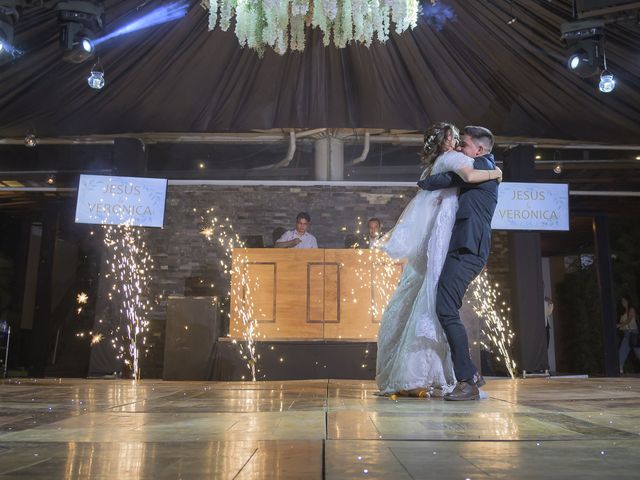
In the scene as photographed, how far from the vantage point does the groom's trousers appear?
297cm

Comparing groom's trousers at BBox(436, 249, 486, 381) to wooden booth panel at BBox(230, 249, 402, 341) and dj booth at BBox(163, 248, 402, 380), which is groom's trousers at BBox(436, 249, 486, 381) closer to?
dj booth at BBox(163, 248, 402, 380)

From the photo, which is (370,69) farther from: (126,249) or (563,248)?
(563,248)

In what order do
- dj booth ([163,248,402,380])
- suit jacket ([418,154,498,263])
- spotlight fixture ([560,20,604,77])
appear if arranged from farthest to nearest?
dj booth ([163,248,402,380]) < spotlight fixture ([560,20,604,77]) < suit jacket ([418,154,498,263])

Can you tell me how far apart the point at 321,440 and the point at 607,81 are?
529cm

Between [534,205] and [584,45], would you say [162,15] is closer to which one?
[584,45]

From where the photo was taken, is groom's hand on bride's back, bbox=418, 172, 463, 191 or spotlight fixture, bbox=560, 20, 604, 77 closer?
groom's hand on bride's back, bbox=418, 172, 463, 191

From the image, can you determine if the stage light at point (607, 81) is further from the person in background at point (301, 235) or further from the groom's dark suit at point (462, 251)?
the person in background at point (301, 235)

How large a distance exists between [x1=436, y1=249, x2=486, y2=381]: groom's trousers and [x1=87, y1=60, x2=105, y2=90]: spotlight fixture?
4.28m

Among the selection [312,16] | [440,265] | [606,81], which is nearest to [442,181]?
[440,265]

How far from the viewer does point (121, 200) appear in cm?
803

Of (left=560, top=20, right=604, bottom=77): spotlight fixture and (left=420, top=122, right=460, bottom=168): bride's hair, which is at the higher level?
(left=560, top=20, right=604, bottom=77): spotlight fixture

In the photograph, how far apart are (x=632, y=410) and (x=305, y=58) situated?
455cm

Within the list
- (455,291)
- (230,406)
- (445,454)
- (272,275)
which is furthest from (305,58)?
(445,454)

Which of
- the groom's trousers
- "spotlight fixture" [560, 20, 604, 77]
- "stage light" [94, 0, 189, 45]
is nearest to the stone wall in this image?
"stage light" [94, 0, 189, 45]
